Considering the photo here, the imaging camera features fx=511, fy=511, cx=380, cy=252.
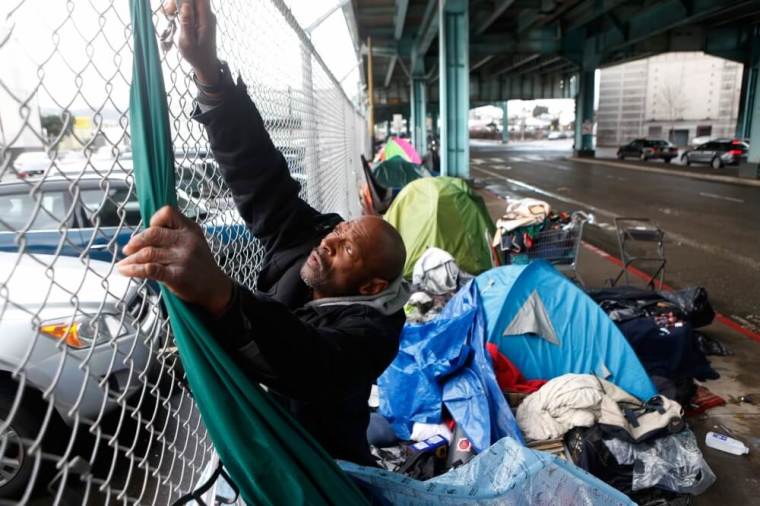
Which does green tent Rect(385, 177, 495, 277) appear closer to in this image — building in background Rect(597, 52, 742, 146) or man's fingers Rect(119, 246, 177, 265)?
man's fingers Rect(119, 246, 177, 265)

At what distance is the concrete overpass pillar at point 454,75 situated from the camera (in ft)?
46.9

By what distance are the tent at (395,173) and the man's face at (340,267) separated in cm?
1168

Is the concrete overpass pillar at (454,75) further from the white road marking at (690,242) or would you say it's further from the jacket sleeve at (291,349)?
the jacket sleeve at (291,349)

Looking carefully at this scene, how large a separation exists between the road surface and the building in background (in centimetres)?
2915

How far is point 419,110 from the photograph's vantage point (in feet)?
98.9

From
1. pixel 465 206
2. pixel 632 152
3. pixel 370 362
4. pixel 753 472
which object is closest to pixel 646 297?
pixel 753 472

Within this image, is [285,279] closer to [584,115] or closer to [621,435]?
[621,435]

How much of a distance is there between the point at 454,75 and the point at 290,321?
14.6m

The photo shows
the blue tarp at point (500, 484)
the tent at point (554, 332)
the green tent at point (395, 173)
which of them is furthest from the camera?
the green tent at point (395, 173)

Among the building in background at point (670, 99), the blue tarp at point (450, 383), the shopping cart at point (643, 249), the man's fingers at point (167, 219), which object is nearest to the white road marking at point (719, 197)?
the shopping cart at point (643, 249)

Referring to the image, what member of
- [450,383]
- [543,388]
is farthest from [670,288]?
[450,383]

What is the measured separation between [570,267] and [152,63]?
5.48 meters

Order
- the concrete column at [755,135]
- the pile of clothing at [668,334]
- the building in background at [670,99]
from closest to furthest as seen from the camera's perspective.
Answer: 1. the pile of clothing at [668,334]
2. the concrete column at [755,135]
3. the building in background at [670,99]

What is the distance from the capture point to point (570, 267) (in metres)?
5.78
